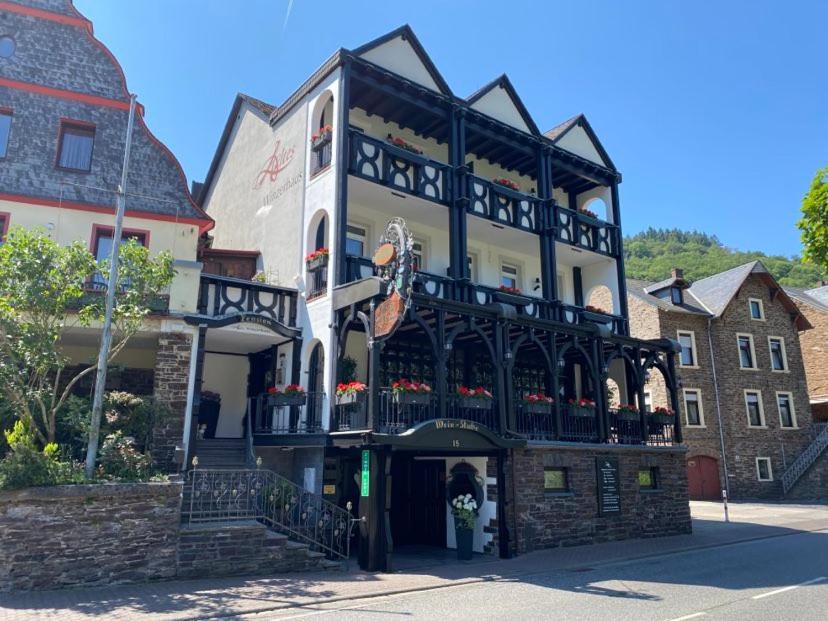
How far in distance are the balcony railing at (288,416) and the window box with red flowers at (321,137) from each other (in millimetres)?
7049

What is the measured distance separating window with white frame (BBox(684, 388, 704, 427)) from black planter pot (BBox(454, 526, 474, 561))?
21.7 meters

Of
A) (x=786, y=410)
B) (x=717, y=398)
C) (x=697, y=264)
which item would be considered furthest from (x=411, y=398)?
(x=697, y=264)

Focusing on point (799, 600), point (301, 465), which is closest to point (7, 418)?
point (301, 465)

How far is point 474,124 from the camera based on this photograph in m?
20.7

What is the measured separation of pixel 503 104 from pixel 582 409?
34.8ft

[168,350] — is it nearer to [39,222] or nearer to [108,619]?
[39,222]

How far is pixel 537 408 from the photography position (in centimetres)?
1739

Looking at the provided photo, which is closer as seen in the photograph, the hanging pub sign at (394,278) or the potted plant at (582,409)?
the hanging pub sign at (394,278)

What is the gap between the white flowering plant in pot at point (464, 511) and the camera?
14.9m

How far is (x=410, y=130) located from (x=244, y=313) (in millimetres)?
8748

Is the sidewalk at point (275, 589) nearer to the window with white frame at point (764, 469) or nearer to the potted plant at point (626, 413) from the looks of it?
the potted plant at point (626, 413)

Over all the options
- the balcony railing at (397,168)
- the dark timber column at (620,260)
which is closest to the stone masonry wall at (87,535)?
the balcony railing at (397,168)

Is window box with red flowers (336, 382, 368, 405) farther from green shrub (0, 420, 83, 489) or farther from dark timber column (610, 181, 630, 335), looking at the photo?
dark timber column (610, 181, 630, 335)

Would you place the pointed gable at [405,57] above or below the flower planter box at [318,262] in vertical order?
above
